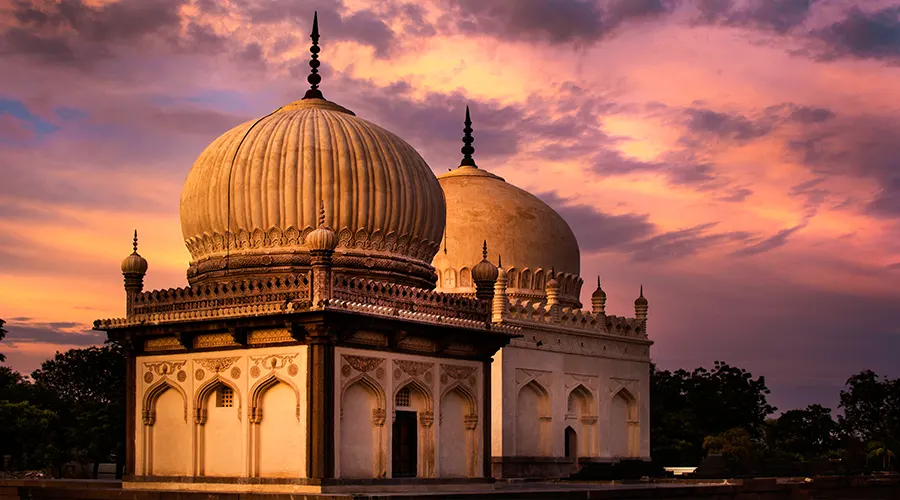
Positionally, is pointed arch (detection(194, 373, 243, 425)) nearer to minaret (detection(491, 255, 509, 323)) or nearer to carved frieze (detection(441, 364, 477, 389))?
carved frieze (detection(441, 364, 477, 389))

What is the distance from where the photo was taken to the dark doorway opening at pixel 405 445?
75.6ft

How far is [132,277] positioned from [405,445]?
574cm

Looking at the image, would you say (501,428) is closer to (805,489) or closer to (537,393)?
(537,393)

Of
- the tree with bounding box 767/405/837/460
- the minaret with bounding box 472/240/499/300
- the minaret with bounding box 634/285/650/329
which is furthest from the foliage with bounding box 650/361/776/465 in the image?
the minaret with bounding box 472/240/499/300

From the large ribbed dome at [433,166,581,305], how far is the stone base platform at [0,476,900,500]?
761 cm

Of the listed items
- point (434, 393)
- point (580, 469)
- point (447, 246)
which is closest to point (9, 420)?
point (447, 246)

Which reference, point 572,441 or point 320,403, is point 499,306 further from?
point 320,403

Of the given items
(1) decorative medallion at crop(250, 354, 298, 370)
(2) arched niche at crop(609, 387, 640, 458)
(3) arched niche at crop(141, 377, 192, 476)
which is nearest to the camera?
(1) decorative medallion at crop(250, 354, 298, 370)

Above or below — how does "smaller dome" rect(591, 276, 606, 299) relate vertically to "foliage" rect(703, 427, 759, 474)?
above

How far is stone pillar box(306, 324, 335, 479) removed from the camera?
2134cm

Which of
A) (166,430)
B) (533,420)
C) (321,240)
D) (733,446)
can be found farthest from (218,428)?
(733,446)

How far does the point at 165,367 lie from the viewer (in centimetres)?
2367

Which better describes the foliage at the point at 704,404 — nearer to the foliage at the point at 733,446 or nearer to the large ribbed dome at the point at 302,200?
the foliage at the point at 733,446

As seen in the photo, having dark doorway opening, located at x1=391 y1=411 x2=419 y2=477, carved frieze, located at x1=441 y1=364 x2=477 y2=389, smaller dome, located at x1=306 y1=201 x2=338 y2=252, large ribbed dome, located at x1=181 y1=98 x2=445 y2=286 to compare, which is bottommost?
dark doorway opening, located at x1=391 y1=411 x2=419 y2=477
